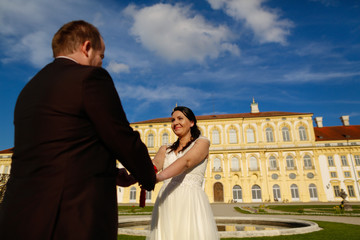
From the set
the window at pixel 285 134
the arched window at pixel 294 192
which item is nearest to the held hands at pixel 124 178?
the arched window at pixel 294 192

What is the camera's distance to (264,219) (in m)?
11.4

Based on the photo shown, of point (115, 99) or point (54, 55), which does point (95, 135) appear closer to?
point (115, 99)

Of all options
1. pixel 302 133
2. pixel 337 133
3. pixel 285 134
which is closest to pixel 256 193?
pixel 285 134

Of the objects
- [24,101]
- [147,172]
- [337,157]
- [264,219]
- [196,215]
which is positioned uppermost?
[337,157]

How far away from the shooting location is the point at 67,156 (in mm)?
1189

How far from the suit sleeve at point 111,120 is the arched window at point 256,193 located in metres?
37.0

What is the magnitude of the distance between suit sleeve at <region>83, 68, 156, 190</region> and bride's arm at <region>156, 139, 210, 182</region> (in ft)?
2.20

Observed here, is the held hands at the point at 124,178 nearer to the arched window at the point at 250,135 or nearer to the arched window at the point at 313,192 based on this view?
the arched window at the point at 250,135

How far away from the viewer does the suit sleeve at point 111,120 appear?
4.11ft

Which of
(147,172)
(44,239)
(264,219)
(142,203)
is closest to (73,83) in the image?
(147,172)

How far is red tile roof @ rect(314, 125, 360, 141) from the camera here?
126 feet

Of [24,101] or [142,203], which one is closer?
[24,101]

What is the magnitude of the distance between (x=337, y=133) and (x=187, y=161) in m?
45.8

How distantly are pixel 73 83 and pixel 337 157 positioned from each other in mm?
42718
